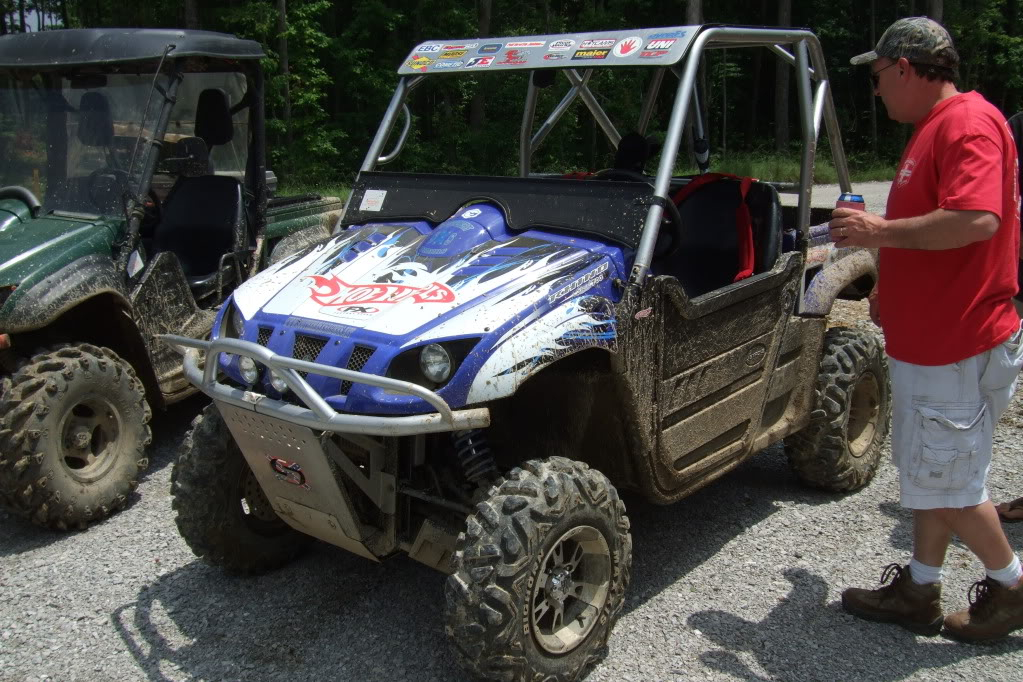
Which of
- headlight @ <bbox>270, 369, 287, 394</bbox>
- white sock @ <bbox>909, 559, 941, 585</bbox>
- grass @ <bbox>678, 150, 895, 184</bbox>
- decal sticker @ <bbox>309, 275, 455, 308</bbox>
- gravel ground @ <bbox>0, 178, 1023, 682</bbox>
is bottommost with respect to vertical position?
grass @ <bbox>678, 150, 895, 184</bbox>

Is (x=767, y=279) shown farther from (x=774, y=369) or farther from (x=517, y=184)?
(x=517, y=184)

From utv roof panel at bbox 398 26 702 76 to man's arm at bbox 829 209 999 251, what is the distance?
89 centimetres

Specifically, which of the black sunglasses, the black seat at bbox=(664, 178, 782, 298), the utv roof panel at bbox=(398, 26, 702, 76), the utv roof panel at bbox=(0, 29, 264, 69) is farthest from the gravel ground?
the utv roof panel at bbox=(0, 29, 264, 69)

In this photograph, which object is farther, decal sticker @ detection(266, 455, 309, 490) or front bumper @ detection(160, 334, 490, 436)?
decal sticker @ detection(266, 455, 309, 490)

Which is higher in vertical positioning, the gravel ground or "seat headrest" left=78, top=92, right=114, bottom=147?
"seat headrest" left=78, top=92, right=114, bottom=147

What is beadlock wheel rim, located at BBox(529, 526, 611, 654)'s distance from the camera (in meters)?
3.26

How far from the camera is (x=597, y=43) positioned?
3.90 m

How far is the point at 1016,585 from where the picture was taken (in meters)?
3.49

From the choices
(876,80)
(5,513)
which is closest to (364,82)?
(5,513)

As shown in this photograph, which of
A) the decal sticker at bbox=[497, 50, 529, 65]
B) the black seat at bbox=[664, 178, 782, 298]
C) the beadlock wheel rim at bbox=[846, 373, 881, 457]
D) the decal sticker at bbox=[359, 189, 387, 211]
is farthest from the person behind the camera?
the beadlock wheel rim at bbox=[846, 373, 881, 457]

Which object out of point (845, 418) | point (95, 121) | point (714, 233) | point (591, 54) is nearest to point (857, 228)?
point (591, 54)

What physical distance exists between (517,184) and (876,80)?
1.33 m

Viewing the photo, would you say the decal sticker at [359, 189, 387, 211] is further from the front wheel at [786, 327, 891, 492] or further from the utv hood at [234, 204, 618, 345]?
the front wheel at [786, 327, 891, 492]

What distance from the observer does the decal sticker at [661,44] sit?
3694 mm
